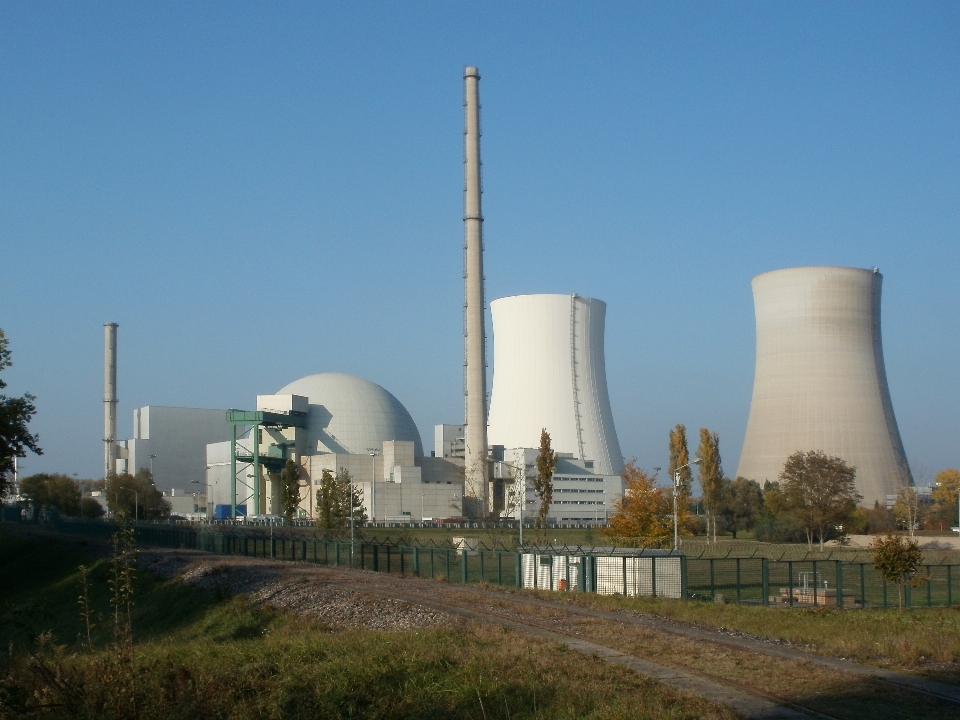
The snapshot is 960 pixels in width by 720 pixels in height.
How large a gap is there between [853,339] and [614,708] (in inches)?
2022

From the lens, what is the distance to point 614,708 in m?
8.63

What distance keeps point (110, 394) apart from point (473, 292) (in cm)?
4973

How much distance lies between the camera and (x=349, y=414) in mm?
97062

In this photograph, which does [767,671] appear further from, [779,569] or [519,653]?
[779,569]

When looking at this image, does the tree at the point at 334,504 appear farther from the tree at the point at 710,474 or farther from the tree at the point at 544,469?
the tree at the point at 710,474

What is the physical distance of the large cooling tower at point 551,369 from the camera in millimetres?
61250

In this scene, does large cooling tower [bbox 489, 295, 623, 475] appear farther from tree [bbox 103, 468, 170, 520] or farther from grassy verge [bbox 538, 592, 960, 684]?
grassy verge [bbox 538, 592, 960, 684]

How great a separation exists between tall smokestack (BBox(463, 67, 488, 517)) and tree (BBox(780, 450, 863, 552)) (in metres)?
21.6

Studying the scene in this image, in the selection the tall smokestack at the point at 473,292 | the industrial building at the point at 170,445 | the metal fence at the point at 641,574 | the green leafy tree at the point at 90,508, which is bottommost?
the green leafy tree at the point at 90,508

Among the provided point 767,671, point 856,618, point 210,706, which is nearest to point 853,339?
point 856,618

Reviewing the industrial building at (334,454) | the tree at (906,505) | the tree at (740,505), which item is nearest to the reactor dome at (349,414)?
the industrial building at (334,454)

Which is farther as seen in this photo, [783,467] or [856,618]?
[783,467]

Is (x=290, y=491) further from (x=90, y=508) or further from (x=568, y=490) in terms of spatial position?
(x=90, y=508)

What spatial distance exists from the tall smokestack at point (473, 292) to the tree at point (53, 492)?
1524 inches
